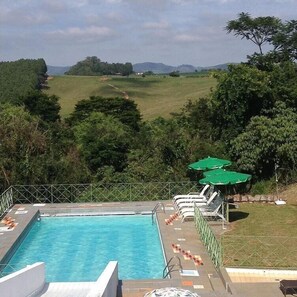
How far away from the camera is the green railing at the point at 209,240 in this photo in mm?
11452

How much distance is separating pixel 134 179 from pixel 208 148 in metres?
3.60

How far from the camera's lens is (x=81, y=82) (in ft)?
279

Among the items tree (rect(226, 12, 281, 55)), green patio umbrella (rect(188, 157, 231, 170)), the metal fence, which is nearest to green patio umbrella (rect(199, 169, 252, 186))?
green patio umbrella (rect(188, 157, 231, 170))

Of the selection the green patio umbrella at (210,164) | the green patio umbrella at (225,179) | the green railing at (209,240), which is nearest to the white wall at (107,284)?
the green railing at (209,240)

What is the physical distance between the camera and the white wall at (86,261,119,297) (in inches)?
325

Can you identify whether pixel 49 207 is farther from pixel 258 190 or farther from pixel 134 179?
pixel 258 190

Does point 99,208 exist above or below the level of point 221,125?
below

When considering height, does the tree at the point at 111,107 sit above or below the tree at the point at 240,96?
below

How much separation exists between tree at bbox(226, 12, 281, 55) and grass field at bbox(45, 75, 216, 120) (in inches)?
1023

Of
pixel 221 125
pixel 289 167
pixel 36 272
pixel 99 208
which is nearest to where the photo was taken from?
pixel 36 272

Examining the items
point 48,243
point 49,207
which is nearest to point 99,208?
point 49,207

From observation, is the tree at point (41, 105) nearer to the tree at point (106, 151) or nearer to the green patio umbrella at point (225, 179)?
the tree at point (106, 151)

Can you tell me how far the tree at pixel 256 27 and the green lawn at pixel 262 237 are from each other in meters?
17.4

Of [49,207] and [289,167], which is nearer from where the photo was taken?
[49,207]
